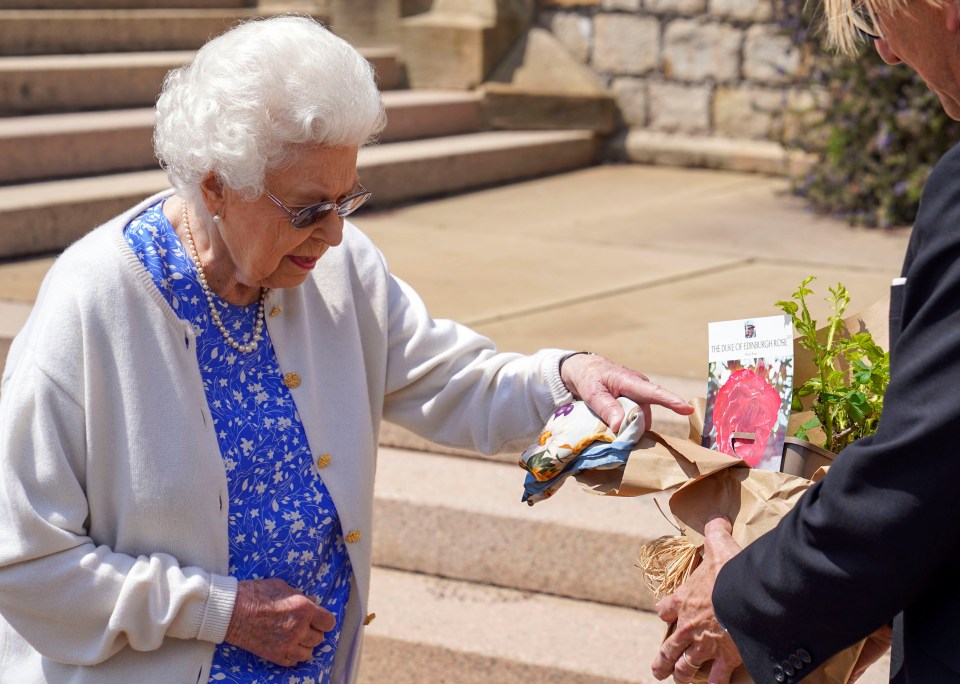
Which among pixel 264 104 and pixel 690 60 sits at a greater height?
pixel 264 104

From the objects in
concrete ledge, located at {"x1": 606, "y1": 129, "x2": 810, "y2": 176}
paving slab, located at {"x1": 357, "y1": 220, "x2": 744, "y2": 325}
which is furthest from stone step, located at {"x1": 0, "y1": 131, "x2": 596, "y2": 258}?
paving slab, located at {"x1": 357, "y1": 220, "x2": 744, "y2": 325}

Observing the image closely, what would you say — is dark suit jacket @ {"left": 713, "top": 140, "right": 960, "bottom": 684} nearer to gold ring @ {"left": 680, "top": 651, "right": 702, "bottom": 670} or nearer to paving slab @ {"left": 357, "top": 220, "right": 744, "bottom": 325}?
gold ring @ {"left": 680, "top": 651, "right": 702, "bottom": 670}

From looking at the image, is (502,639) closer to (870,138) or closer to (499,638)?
(499,638)

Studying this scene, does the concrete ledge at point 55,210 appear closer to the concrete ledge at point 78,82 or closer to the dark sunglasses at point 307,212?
the concrete ledge at point 78,82

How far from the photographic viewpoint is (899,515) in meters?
1.40

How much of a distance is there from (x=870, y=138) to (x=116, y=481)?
517cm

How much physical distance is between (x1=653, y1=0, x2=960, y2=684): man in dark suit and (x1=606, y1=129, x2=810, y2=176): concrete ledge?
5.73 m

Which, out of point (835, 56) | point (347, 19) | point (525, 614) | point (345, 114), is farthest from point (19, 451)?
point (347, 19)

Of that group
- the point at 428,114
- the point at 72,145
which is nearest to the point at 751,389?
the point at 72,145

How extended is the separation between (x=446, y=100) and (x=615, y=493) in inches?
233

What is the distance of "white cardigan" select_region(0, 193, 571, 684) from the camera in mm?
1814

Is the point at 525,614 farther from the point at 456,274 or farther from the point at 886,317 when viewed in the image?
the point at 456,274

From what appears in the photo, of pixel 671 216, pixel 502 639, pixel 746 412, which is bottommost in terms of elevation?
pixel 502 639

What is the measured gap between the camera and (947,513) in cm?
138
